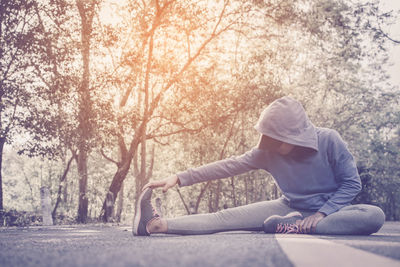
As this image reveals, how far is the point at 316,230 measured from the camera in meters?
3.98

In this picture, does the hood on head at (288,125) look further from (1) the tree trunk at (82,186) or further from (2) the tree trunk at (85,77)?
(1) the tree trunk at (82,186)

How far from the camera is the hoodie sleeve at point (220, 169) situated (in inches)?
173

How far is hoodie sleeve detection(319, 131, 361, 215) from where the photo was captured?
4125mm

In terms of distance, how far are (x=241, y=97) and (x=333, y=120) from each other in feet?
32.0

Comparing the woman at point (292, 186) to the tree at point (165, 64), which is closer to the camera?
the woman at point (292, 186)

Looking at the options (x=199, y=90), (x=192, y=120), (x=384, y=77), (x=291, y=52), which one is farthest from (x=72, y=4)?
(x=384, y=77)

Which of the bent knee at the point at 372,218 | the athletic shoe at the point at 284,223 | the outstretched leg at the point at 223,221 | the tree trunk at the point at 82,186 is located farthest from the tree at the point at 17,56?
the bent knee at the point at 372,218

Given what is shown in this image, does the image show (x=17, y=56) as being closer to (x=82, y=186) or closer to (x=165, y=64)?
(x=165, y=64)

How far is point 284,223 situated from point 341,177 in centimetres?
75

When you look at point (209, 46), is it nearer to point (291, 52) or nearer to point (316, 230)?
point (291, 52)

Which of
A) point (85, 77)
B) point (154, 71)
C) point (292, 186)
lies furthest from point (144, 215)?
point (154, 71)

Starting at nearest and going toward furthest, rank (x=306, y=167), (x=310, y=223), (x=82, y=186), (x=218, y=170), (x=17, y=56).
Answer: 1. (x=310, y=223)
2. (x=306, y=167)
3. (x=218, y=170)
4. (x=17, y=56)
5. (x=82, y=186)

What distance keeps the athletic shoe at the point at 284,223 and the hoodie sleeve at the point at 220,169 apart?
633 millimetres

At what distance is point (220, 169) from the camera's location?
4578 mm
